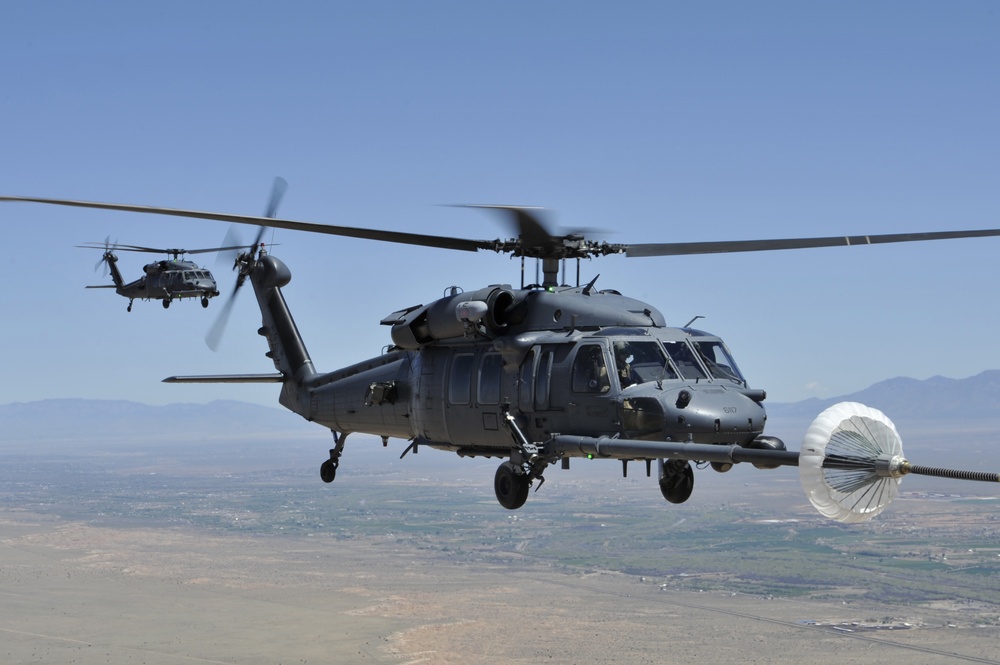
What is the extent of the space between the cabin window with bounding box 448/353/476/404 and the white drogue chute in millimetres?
11217

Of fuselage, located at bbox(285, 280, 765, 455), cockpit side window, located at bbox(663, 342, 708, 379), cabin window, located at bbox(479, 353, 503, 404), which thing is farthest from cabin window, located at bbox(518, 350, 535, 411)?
cockpit side window, located at bbox(663, 342, 708, 379)

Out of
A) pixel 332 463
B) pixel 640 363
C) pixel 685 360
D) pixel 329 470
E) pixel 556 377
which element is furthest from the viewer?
pixel 332 463

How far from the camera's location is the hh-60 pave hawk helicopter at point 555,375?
19703 millimetres

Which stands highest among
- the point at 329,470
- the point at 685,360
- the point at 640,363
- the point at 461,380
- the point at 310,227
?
the point at 310,227

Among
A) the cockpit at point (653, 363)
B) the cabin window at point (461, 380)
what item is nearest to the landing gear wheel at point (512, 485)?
the cabin window at point (461, 380)

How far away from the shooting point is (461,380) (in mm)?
23094

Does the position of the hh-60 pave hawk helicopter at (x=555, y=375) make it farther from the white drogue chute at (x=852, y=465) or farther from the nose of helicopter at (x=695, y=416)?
the white drogue chute at (x=852, y=465)

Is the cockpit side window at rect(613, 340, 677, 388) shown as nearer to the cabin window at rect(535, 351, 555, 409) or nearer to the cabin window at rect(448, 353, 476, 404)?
the cabin window at rect(535, 351, 555, 409)

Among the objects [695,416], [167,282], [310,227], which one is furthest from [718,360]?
[167,282]

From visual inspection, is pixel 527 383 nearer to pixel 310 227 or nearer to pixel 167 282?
pixel 310 227

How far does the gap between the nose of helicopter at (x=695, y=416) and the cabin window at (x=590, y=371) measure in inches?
26.7

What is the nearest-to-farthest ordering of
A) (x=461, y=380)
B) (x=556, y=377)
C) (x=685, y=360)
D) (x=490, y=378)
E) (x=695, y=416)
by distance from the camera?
(x=695, y=416) → (x=685, y=360) → (x=556, y=377) → (x=490, y=378) → (x=461, y=380)

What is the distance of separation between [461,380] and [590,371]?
3.31 meters

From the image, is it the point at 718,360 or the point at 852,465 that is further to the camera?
the point at 718,360
